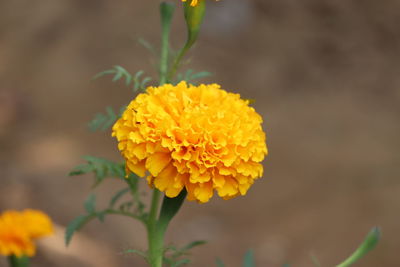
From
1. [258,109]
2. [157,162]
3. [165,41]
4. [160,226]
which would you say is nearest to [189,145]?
[157,162]

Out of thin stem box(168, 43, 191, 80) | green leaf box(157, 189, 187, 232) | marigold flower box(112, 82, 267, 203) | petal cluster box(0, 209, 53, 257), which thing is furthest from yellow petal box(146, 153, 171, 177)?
petal cluster box(0, 209, 53, 257)

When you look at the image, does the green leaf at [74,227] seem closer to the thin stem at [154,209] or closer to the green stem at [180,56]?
the thin stem at [154,209]

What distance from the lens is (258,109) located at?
6.12 m

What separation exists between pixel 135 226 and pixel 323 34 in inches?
118

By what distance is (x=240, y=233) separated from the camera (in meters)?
4.95

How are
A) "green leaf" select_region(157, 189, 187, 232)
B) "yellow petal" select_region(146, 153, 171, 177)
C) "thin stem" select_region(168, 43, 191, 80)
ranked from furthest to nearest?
1. "thin stem" select_region(168, 43, 191, 80)
2. "green leaf" select_region(157, 189, 187, 232)
3. "yellow petal" select_region(146, 153, 171, 177)

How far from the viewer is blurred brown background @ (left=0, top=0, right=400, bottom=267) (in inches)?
185

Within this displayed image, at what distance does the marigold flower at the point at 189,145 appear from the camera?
126cm

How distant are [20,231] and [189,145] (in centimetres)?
88

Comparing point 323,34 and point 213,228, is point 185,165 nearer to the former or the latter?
point 213,228

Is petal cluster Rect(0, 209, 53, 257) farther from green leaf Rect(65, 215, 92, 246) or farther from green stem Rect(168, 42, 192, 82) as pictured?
green stem Rect(168, 42, 192, 82)

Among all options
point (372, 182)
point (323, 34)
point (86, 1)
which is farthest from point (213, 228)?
point (86, 1)

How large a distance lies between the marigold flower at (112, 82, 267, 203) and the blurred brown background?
2.55m

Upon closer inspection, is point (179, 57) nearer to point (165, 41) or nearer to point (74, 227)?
point (165, 41)
